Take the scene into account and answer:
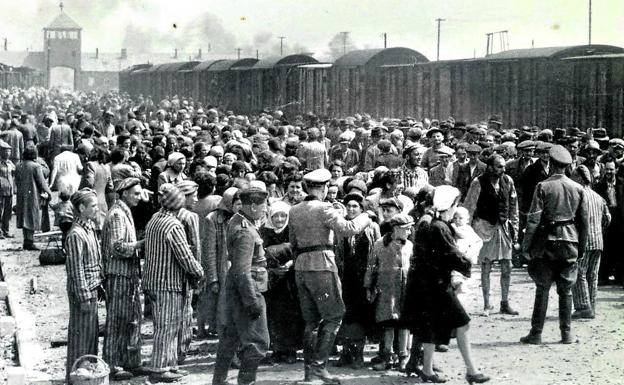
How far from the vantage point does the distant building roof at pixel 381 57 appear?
32.0m

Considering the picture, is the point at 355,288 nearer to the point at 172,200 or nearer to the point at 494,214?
the point at 172,200

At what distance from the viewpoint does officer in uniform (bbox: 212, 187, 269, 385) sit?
7359 millimetres

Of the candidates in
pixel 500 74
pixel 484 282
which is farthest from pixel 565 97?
pixel 484 282

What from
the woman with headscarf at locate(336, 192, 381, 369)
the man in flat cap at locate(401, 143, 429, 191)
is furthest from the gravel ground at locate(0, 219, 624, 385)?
the man in flat cap at locate(401, 143, 429, 191)

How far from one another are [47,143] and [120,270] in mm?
14114

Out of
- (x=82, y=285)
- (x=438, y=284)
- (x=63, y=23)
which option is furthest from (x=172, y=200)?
(x=63, y=23)

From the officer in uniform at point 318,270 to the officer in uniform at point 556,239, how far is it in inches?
94.1

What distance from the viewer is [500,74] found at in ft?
84.9

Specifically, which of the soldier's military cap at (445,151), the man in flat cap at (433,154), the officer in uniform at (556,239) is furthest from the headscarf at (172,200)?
the man in flat cap at (433,154)

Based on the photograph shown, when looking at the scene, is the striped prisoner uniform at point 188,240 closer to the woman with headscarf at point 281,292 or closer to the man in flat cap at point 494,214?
the woman with headscarf at point 281,292

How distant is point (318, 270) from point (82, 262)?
2.03m

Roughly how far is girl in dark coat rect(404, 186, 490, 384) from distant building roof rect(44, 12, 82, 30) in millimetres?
103681

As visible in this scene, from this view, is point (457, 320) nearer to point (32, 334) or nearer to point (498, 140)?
point (32, 334)

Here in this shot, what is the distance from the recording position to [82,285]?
7.76 m
